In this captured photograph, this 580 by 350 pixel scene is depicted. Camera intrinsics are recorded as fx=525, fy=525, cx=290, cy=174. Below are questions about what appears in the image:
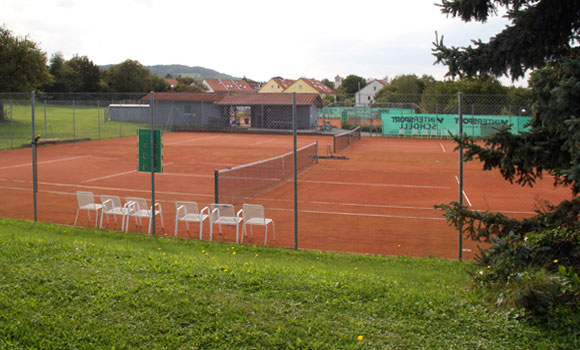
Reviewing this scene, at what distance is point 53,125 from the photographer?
135 ft

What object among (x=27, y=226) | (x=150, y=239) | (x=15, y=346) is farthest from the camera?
(x=27, y=226)

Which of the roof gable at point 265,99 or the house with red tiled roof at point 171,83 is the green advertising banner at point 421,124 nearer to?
the roof gable at point 265,99

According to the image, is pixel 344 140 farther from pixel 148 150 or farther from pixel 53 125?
pixel 148 150

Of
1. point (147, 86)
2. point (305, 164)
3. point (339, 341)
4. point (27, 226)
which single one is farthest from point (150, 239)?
point (147, 86)

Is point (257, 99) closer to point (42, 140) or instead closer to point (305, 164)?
point (42, 140)

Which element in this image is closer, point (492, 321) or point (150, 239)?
point (492, 321)

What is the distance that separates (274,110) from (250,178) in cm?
3273

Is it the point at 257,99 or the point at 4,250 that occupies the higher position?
the point at 257,99

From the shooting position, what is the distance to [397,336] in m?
4.88

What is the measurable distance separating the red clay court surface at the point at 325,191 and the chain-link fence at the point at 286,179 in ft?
0.15

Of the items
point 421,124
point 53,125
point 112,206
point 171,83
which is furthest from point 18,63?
point 171,83

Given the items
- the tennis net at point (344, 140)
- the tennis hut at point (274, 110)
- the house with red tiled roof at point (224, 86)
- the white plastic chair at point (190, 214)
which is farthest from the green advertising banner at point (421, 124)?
the house with red tiled roof at point (224, 86)

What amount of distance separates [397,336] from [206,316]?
73.0 inches

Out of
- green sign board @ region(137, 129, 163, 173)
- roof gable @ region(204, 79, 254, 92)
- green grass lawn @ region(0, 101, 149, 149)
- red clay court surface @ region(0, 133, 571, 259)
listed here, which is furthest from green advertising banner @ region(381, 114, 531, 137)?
roof gable @ region(204, 79, 254, 92)
